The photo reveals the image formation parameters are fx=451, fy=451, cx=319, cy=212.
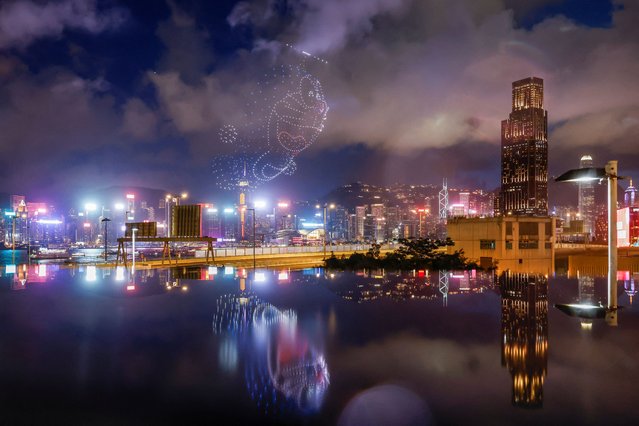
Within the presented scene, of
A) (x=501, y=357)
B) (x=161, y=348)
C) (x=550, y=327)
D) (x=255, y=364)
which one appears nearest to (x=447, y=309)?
(x=550, y=327)

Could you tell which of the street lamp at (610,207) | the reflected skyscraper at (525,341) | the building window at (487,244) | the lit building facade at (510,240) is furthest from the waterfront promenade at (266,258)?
the street lamp at (610,207)

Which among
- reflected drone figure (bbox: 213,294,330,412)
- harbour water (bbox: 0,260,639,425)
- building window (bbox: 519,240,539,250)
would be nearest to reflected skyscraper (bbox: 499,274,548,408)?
harbour water (bbox: 0,260,639,425)

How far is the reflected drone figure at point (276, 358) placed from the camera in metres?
6.77

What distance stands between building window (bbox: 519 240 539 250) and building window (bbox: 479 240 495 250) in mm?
3532

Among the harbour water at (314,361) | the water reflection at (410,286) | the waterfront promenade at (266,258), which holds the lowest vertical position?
the waterfront promenade at (266,258)

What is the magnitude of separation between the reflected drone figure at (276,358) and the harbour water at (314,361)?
0.12ft

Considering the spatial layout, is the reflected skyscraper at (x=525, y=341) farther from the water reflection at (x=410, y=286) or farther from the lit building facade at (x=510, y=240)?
the lit building facade at (x=510, y=240)

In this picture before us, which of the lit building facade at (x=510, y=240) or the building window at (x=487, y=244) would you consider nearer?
the lit building facade at (x=510, y=240)

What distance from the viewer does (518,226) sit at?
4941 centimetres

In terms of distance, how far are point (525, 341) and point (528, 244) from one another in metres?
44.5

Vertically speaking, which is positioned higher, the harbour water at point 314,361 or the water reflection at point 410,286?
the harbour water at point 314,361

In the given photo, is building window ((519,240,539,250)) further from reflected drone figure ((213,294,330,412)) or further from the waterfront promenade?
reflected drone figure ((213,294,330,412))

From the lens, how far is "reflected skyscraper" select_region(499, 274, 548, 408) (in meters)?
7.03

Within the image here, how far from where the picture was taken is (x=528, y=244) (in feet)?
164
